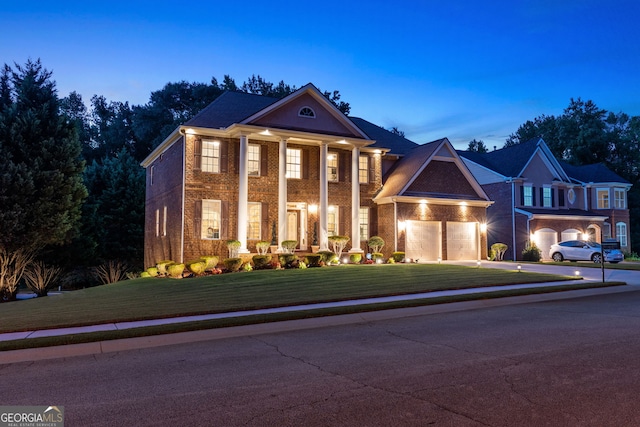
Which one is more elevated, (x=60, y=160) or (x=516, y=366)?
(x=60, y=160)

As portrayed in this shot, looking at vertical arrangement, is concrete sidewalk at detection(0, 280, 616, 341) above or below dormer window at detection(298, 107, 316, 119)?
below

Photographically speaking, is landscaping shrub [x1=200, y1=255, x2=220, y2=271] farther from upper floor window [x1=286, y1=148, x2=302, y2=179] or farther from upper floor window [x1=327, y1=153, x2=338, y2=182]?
upper floor window [x1=327, y1=153, x2=338, y2=182]

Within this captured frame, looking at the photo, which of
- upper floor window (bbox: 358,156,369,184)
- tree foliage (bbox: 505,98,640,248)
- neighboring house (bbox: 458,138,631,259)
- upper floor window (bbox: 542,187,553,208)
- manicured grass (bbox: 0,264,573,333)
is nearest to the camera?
manicured grass (bbox: 0,264,573,333)

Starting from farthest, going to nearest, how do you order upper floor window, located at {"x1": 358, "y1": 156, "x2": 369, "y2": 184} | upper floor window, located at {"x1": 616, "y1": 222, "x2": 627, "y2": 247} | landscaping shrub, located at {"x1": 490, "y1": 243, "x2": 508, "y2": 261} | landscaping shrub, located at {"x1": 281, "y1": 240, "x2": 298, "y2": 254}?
upper floor window, located at {"x1": 616, "y1": 222, "x2": 627, "y2": 247}
landscaping shrub, located at {"x1": 490, "y1": 243, "x2": 508, "y2": 261}
upper floor window, located at {"x1": 358, "y1": 156, "x2": 369, "y2": 184}
landscaping shrub, located at {"x1": 281, "y1": 240, "x2": 298, "y2": 254}

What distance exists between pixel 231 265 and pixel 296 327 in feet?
34.5

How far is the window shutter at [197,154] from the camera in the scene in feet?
71.9

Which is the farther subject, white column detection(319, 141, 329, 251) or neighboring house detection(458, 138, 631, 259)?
neighboring house detection(458, 138, 631, 259)

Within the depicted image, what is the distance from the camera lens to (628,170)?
166 feet

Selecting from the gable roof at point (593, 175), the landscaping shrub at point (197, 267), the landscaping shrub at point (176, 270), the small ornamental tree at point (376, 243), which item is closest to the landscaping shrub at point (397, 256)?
the small ornamental tree at point (376, 243)

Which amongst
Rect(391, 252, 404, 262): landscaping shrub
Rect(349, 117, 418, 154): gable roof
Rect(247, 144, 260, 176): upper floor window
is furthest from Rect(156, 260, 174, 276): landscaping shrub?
Rect(349, 117, 418, 154): gable roof

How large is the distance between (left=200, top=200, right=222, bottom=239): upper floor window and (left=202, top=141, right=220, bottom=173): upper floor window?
62.0 inches

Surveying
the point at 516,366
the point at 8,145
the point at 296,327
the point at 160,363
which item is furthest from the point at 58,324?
the point at 8,145

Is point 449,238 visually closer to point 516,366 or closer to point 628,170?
point 516,366

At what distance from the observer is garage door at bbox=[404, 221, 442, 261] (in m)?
25.7
